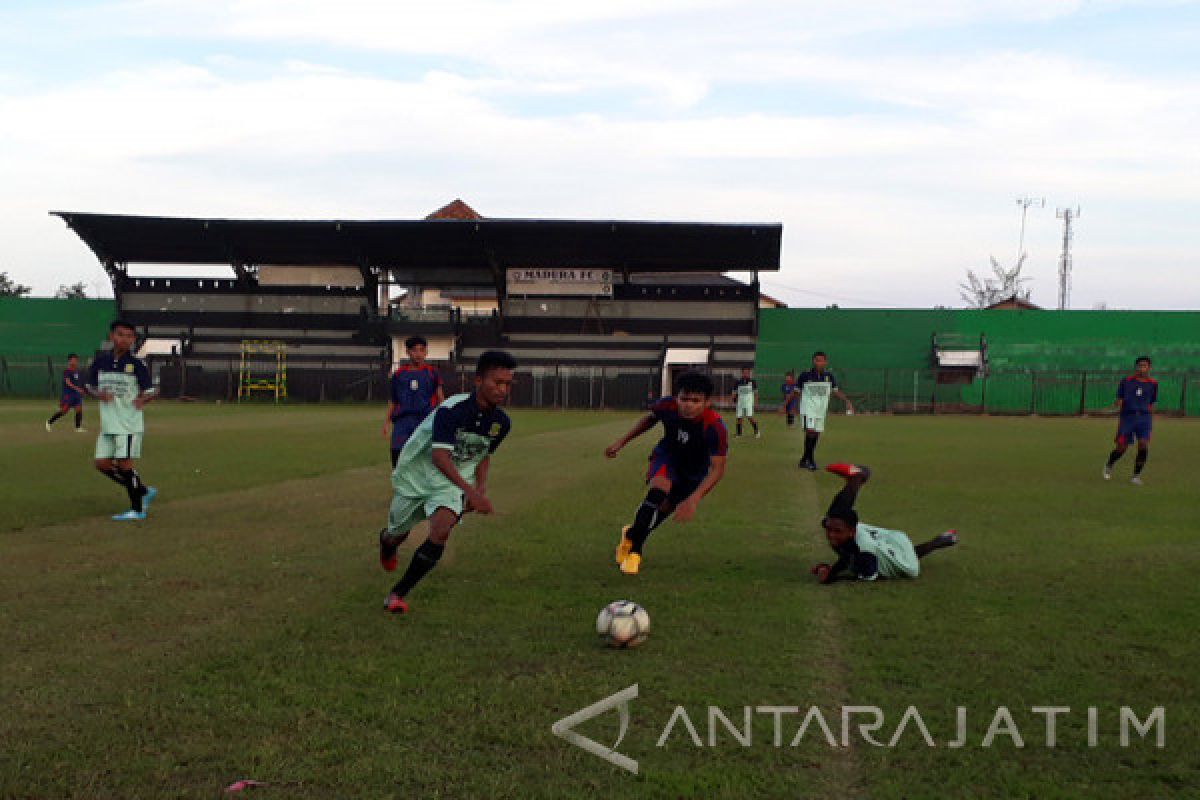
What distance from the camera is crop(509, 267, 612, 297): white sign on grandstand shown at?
2151 inches

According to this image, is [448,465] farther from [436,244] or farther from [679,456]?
[436,244]

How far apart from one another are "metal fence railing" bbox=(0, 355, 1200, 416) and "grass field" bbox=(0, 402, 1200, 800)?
122 ft

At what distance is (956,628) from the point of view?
19.6 ft

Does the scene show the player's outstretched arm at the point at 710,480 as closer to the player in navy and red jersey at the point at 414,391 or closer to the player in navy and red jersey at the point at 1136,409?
the player in navy and red jersey at the point at 414,391

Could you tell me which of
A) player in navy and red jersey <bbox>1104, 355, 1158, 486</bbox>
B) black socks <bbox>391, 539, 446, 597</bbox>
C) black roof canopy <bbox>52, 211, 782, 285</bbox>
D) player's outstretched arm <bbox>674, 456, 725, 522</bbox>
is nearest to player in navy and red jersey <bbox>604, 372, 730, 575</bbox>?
player's outstretched arm <bbox>674, 456, 725, 522</bbox>

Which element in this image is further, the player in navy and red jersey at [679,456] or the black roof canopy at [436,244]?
the black roof canopy at [436,244]

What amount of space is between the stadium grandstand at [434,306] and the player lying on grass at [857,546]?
40976 mm

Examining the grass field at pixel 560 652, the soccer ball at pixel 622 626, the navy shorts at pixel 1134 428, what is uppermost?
the navy shorts at pixel 1134 428

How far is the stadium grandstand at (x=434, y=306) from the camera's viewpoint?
5034 cm

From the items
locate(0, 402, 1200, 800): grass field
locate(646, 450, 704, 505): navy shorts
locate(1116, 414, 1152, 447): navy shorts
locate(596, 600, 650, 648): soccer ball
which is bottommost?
locate(0, 402, 1200, 800): grass field

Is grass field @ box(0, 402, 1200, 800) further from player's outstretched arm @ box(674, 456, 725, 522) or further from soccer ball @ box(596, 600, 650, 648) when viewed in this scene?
player's outstretched arm @ box(674, 456, 725, 522)

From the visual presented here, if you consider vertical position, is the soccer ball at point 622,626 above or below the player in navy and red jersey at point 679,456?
below

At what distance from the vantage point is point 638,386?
4919cm

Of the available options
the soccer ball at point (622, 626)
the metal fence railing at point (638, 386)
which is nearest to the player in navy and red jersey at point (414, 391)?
the soccer ball at point (622, 626)
